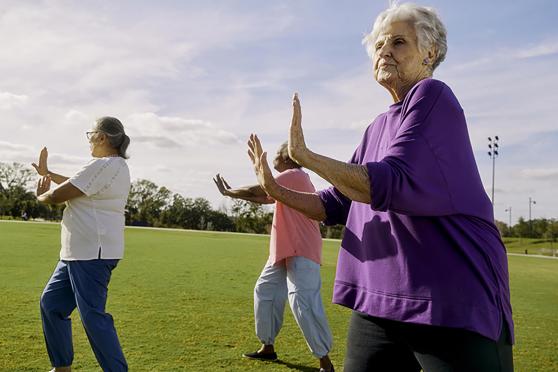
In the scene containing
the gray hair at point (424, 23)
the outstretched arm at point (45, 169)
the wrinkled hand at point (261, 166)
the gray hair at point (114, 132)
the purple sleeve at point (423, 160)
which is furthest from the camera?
the outstretched arm at point (45, 169)

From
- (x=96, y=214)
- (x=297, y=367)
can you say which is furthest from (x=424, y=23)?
(x=297, y=367)

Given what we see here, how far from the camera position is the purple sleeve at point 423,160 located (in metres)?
2.03

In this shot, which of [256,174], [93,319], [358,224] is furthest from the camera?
[93,319]

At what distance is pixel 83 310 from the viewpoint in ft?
14.4

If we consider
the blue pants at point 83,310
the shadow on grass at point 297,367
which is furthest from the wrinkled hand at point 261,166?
the shadow on grass at point 297,367

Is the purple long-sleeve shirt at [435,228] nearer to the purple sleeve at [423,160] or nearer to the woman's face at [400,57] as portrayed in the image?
the purple sleeve at [423,160]

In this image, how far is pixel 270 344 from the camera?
6.00 m

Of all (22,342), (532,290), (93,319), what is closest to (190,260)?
(532,290)

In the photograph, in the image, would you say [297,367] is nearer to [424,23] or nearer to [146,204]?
[424,23]

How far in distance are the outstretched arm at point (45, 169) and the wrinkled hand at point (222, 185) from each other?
152 centimetres

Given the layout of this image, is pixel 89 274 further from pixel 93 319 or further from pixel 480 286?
pixel 480 286

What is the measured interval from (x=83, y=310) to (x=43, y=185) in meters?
1.17

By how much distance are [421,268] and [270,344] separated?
13.4ft

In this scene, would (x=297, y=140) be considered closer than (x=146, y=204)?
Yes
